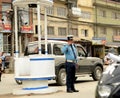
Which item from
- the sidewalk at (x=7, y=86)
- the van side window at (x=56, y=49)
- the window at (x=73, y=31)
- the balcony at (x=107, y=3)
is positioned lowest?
the sidewalk at (x=7, y=86)

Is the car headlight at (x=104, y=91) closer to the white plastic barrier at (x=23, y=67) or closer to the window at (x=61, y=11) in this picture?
the white plastic barrier at (x=23, y=67)

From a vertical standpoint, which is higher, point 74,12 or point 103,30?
point 74,12

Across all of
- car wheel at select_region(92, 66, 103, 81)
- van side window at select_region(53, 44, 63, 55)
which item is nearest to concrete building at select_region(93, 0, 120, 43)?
car wheel at select_region(92, 66, 103, 81)

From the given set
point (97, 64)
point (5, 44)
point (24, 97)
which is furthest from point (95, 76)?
point (5, 44)

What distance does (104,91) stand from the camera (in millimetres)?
5598

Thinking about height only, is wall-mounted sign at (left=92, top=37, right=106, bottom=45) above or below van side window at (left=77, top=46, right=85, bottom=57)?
below

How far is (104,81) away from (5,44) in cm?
3843

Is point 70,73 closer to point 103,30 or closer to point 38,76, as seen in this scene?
point 38,76

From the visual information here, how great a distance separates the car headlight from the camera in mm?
5527

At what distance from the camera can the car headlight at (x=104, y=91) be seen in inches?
218

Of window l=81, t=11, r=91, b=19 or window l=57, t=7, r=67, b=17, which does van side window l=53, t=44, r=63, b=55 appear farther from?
window l=81, t=11, r=91, b=19

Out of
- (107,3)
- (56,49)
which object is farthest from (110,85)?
(107,3)

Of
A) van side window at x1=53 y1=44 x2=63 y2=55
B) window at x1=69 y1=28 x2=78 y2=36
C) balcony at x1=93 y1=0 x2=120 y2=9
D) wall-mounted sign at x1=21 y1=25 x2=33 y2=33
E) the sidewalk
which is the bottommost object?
the sidewalk

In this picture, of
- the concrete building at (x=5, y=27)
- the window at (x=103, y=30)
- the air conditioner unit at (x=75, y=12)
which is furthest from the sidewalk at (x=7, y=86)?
the window at (x=103, y=30)
